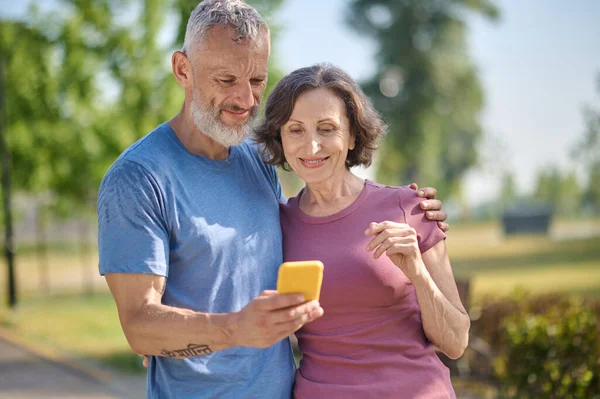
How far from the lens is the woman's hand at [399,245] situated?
237 centimetres

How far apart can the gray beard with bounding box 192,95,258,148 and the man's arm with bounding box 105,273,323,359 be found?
589mm

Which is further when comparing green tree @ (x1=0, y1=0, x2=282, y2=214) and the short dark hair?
green tree @ (x1=0, y1=0, x2=282, y2=214)

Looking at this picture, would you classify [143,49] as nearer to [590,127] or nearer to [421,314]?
[421,314]

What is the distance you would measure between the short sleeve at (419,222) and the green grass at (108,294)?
6255mm

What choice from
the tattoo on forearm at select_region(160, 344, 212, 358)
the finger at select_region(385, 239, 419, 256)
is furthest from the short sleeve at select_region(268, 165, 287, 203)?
the tattoo on forearm at select_region(160, 344, 212, 358)

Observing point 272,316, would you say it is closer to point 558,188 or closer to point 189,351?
point 189,351

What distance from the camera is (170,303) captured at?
2490mm

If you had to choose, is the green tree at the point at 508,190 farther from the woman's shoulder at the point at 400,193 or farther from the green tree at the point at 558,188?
the woman's shoulder at the point at 400,193

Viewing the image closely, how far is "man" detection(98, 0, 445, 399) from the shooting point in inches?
90.4

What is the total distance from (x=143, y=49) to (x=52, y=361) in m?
6.31

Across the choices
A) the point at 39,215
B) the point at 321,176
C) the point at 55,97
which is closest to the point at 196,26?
the point at 321,176

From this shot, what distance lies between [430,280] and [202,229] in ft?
2.59

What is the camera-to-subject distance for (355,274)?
262 centimetres

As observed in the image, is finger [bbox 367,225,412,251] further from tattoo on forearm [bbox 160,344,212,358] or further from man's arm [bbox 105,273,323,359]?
tattoo on forearm [bbox 160,344,212,358]
